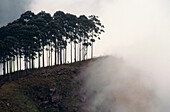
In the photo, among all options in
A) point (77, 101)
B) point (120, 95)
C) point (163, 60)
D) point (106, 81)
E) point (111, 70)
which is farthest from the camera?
point (163, 60)

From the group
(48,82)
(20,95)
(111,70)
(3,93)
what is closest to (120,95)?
(111,70)

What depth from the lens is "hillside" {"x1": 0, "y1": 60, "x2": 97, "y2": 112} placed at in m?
44.5

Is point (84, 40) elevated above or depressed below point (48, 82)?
above

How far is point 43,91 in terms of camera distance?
49844mm

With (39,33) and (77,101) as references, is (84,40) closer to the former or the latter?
(39,33)

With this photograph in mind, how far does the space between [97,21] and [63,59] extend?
1825 cm

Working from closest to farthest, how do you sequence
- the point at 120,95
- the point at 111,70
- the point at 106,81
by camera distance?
the point at 120,95
the point at 106,81
the point at 111,70

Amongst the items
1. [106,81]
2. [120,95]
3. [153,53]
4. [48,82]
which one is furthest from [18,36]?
[153,53]

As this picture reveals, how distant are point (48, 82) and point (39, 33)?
572 inches

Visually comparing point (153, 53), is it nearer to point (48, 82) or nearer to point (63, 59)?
point (63, 59)

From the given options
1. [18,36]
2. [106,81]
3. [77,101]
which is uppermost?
[18,36]

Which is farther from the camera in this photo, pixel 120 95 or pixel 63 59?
pixel 63 59

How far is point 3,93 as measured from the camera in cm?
4544

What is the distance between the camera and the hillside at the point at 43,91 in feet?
146
